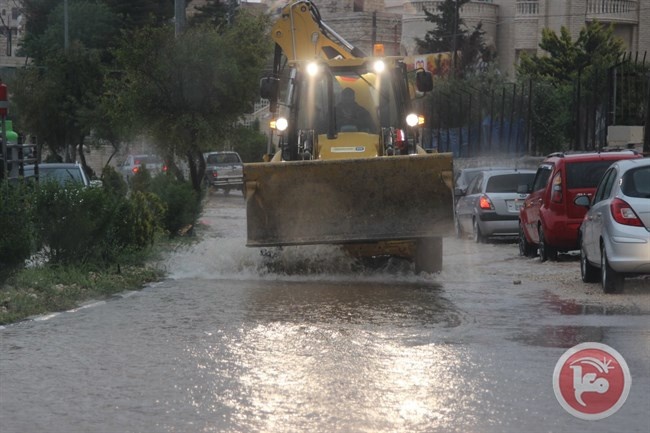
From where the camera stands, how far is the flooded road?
804 centimetres

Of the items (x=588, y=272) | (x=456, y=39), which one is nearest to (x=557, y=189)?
(x=588, y=272)

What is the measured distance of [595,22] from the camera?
66625 millimetres

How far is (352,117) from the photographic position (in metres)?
18.7

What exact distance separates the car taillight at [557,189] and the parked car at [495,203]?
5.79m

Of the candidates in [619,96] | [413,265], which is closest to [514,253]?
[413,265]

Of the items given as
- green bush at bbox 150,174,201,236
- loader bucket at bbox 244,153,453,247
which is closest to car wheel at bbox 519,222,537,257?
loader bucket at bbox 244,153,453,247

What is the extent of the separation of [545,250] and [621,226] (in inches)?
243

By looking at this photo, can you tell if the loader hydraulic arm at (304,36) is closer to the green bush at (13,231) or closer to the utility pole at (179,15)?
the green bush at (13,231)

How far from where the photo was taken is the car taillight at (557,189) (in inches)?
792

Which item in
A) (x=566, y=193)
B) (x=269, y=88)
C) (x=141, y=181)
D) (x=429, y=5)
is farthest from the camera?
(x=429, y=5)

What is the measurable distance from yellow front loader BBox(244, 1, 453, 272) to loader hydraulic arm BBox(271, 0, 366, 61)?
6.19 ft

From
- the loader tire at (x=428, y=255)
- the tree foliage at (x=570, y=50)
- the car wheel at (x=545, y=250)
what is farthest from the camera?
the tree foliage at (x=570, y=50)

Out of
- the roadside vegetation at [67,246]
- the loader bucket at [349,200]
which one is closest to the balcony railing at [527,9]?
the roadside vegetation at [67,246]

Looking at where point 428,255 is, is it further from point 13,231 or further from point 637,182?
point 13,231
